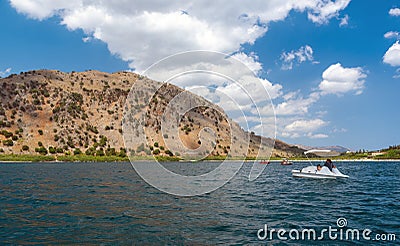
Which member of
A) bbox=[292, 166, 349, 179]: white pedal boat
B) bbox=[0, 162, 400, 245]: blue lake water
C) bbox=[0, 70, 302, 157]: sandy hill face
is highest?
bbox=[0, 70, 302, 157]: sandy hill face

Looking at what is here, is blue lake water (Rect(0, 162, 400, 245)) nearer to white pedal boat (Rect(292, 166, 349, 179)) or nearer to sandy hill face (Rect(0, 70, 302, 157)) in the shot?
white pedal boat (Rect(292, 166, 349, 179))

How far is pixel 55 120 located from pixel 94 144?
70.2 ft

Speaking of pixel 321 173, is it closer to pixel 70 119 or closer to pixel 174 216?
pixel 174 216

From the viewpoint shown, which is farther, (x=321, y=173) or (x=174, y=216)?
(x=321, y=173)

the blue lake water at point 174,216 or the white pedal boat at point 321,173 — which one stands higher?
the white pedal boat at point 321,173

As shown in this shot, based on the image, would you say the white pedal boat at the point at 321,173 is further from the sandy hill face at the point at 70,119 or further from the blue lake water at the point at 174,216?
the sandy hill face at the point at 70,119

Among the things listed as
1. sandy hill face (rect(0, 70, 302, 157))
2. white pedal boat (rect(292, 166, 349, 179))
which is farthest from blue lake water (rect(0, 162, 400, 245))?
sandy hill face (rect(0, 70, 302, 157))

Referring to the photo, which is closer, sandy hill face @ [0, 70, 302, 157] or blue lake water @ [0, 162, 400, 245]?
blue lake water @ [0, 162, 400, 245]

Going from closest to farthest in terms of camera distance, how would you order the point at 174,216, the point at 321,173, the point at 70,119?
1. the point at 174,216
2. the point at 321,173
3. the point at 70,119

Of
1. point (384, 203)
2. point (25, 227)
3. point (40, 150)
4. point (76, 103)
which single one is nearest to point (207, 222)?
point (25, 227)

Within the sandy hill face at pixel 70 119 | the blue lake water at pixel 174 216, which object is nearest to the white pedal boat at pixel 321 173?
the blue lake water at pixel 174 216

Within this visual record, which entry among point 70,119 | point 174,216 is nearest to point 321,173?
point 174,216

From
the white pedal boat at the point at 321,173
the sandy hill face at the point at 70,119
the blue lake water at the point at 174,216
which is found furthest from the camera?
the sandy hill face at the point at 70,119

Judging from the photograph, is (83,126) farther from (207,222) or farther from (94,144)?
(207,222)
